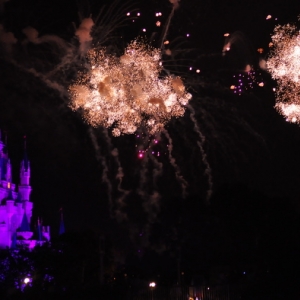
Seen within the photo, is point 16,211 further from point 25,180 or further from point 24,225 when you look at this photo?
point 25,180

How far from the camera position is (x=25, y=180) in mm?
74188

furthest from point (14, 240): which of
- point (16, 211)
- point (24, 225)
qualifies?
point (16, 211)

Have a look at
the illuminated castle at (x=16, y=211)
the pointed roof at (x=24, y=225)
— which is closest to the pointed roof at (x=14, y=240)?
the illuminated castle at (x=16, y=211)

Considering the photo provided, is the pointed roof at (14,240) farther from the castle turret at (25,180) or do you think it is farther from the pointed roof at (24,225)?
the castle turret at (25,180)

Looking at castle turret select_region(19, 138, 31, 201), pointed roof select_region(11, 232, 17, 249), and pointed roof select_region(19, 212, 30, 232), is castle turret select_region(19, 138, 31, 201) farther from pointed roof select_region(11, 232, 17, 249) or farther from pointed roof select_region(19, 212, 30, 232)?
pointed roof select_region(11, 232, 17, 249)

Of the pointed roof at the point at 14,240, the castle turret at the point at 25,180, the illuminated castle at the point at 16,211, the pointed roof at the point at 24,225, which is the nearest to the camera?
the pointed roof at the point at 14,240

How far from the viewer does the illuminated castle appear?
67938 millimetres

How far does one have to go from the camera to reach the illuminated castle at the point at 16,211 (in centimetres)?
6794

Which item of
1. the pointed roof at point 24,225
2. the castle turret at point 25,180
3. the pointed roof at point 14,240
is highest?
the castle turret at point 25,180

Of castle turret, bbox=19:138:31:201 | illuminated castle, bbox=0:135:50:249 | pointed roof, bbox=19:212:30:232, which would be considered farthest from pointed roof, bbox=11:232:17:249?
castle turret, bbox=19:138:31:201

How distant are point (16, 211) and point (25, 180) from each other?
493 centimetres

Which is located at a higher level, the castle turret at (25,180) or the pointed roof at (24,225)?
the castle turret at (25,180)

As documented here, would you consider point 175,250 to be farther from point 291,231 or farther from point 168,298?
point 168,298

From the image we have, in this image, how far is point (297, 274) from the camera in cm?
2711
